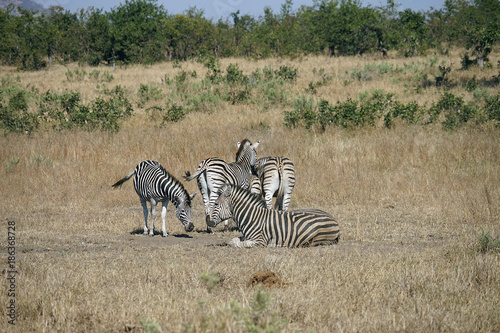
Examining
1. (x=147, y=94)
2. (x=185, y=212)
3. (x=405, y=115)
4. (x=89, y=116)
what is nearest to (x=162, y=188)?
(x=185, y=212)

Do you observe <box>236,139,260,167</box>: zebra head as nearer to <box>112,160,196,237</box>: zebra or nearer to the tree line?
<box>112,160,196,237</box>: zebra

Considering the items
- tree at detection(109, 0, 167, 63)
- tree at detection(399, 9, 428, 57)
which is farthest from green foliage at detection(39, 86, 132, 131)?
tree at detection(399, 9, 428, 57)

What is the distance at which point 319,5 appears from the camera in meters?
51.2

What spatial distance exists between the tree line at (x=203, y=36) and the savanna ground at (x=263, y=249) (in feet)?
63.6

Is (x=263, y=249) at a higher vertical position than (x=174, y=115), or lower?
lower

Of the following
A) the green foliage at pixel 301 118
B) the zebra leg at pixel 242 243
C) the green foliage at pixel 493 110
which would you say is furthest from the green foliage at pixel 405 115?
the zebra leg at pixel 242 243

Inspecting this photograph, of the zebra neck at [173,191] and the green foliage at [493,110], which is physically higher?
the green foliage at [493,110]

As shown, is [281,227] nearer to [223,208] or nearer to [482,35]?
[223,208]

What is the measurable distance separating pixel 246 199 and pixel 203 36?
124ft

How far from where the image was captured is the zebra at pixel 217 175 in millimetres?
10234

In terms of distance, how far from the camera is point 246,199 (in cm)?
852

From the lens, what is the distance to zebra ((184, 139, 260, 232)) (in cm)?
1023

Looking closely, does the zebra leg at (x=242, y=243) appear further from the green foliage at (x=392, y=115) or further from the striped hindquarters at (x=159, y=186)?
the green foliage at (x=392, y=115)

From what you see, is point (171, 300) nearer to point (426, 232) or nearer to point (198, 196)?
point (426, 232)
